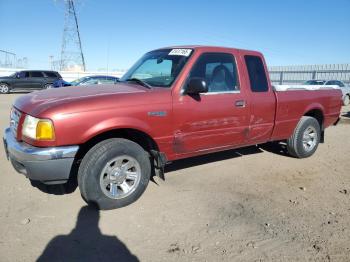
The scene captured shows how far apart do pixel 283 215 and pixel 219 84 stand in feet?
6.47

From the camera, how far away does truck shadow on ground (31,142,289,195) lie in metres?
4.32

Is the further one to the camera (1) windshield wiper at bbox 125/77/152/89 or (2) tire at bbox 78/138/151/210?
(1) windshield wiper at bbox 125/77/152/89

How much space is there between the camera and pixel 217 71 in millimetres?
4652

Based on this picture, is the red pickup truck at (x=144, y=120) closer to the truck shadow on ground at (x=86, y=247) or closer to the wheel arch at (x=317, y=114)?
the truck shadow on ground at (x=86, y=247)

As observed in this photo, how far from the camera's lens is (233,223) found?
3512mm

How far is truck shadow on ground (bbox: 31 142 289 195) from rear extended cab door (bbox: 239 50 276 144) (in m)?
1.03

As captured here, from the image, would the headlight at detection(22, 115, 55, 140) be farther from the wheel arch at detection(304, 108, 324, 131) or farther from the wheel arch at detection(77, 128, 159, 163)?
the wheel arch at detection(304, 108, 324, 131)

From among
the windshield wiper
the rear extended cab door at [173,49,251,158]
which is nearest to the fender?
the rear extended cab door at [173,49,251,158]

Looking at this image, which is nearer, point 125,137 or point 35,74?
point 125,137

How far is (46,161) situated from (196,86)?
195 cm

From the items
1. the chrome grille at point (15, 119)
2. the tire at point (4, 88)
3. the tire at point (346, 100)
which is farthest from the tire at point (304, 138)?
the tire at point (4, 88)

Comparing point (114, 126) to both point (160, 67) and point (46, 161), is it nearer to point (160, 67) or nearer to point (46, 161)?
point (46, 161)

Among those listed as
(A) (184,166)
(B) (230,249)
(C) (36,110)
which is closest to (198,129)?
(A) (184,166)

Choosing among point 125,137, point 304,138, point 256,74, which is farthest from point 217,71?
point 304,138
